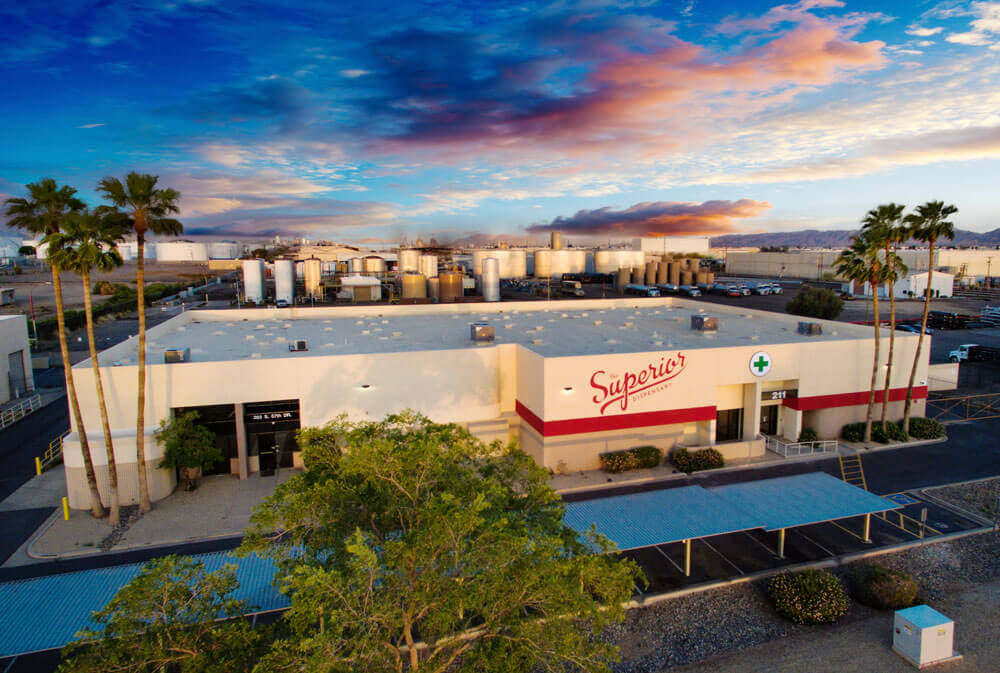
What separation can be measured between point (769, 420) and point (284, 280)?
53.7 m

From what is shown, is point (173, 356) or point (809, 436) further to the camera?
point (809, 436)

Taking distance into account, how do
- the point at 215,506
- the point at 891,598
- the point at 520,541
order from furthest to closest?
the point at 215,506
the point at 891,598
the point at 520,541

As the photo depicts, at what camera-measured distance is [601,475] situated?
84.5ft

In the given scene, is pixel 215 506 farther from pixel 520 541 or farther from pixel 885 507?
pixel 885 507

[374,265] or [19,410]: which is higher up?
[374,265]

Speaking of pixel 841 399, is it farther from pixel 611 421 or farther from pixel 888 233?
pixel 611 421

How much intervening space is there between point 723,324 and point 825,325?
6.11 metres

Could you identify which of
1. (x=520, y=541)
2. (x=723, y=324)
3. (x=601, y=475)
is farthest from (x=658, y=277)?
(x=520, y=541)

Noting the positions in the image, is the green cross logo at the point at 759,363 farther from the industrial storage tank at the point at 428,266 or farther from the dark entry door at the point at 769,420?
the industrial storage tank at the point at 428,266

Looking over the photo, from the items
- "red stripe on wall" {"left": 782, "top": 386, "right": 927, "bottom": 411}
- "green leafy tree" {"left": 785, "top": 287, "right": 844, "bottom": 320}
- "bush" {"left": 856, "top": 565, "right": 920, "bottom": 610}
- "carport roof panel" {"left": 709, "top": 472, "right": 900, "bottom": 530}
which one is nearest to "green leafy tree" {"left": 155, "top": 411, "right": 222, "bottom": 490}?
"carport roof panel" {"left": 709, "top": 472, "right": 900, "bottom": 530}

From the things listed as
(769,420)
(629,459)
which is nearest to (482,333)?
(629,459)

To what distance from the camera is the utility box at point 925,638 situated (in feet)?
44.3

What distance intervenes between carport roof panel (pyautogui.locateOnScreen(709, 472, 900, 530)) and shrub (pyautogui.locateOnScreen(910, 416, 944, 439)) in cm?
1413

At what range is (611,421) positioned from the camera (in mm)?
25391
